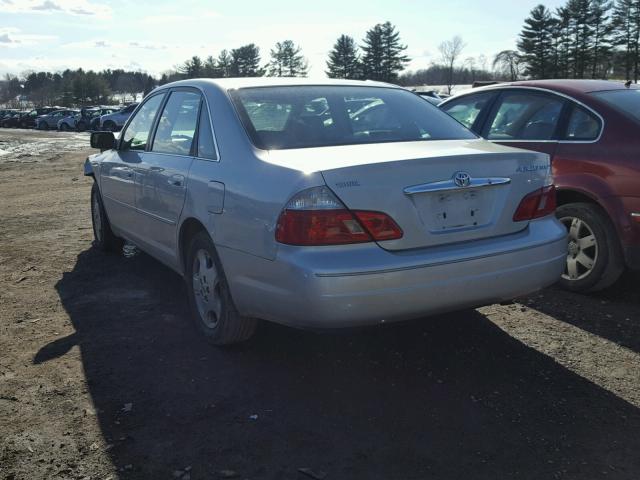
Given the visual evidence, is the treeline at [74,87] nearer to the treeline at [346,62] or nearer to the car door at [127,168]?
the treeline at [346,62]

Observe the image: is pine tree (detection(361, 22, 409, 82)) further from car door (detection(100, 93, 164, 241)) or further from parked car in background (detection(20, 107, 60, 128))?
car door (detection(100, 93, 164, 241))

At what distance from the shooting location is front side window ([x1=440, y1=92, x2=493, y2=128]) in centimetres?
591

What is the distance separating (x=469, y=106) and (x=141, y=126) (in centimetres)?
302

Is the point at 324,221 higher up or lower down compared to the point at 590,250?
higher up

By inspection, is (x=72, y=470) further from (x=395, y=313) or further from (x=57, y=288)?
(x=57, y=288)

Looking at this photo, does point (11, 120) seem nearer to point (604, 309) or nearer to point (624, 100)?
point (624, 100)

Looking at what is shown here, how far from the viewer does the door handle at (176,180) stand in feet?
13.3

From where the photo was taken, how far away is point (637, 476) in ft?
8.41

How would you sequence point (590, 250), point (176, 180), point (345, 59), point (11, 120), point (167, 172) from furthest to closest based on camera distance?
point (345, 59), point (11, 120), point (590, 250), point (167, 172), point (176, 180)

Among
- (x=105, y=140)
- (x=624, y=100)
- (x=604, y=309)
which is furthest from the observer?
(x=105, y=140)

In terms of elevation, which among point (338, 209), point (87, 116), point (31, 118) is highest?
point (338, 209)

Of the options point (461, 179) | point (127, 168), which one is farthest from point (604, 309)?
point (127, 168)

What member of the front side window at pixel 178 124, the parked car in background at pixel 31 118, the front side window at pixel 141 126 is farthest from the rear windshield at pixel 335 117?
the parked car in background at pixel 31 118

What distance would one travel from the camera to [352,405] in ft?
10.5
